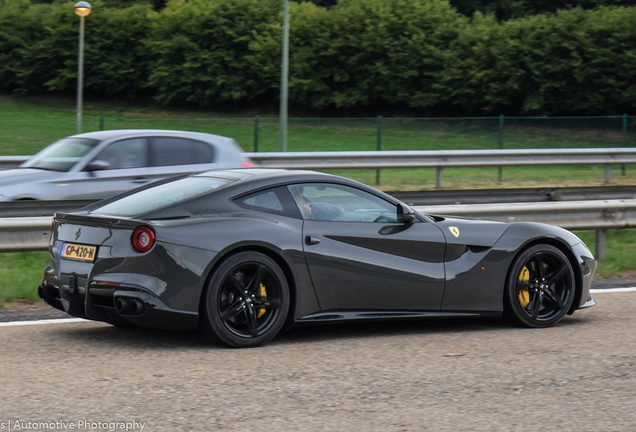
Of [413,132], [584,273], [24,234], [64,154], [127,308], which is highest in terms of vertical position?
[413,132]

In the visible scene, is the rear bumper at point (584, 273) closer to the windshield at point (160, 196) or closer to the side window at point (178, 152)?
the windshield at point (160, 196)

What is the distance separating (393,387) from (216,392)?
0.98 meters

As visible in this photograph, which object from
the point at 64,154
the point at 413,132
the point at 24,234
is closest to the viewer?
the point at 24,234

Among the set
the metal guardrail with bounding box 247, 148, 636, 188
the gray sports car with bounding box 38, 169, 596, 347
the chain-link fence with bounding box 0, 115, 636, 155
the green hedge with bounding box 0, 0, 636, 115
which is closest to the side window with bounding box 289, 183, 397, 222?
the gray sports car with bounding box 38, 169, 596, 347

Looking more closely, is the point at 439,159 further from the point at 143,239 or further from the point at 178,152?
the point at 143,239

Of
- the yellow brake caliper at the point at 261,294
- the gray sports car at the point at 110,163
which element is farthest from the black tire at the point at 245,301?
the gray sports car at the point at 110,163

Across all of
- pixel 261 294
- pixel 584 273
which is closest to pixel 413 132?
pixel 584 273

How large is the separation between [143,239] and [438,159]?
45.0ft

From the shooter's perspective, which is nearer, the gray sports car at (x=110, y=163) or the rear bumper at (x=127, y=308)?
the rear bumper at (x=127, y=308)

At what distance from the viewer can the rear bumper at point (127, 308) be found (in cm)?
562

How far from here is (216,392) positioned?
190 inches

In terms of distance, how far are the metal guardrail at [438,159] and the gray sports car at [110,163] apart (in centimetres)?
506

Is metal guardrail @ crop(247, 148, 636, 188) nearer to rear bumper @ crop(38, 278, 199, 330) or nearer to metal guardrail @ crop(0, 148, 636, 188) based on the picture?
metal guardrail @ crop(0, 148, 636, 188)

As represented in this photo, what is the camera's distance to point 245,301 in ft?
19.3
